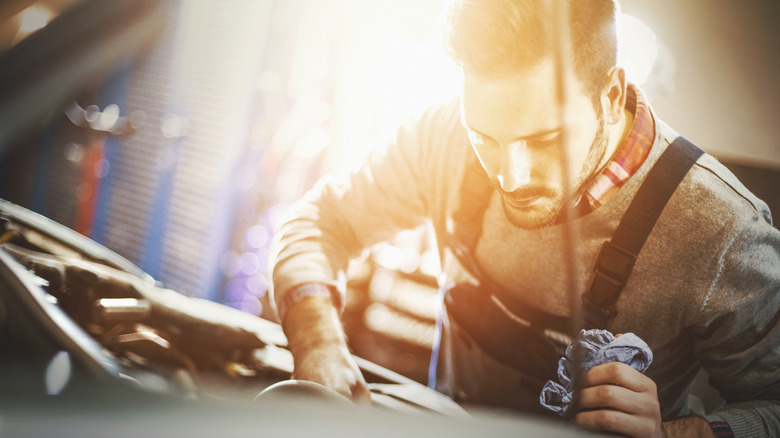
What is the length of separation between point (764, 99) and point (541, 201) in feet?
1.25

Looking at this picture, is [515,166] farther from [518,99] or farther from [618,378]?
[618,378]

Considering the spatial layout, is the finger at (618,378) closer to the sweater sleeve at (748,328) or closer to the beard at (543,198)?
the sweater sleeve at (748,328)

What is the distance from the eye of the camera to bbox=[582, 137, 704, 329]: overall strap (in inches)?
27.1

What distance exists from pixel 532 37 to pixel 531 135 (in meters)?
0.14

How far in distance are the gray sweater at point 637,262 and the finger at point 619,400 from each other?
52 millimetres

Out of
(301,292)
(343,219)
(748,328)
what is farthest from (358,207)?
(748,328)

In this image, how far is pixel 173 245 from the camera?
115 centimetres

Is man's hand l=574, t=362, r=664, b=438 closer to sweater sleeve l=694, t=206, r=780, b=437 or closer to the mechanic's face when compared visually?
sweater sleeve l=694, t=206, r=780, b=437

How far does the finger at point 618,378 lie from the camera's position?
2.36 feet

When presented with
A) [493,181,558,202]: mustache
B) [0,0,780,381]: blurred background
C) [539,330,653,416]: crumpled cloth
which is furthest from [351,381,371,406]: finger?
[493,181,558,202]: mustache

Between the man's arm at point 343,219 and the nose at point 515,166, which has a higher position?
the nose at point 515,166

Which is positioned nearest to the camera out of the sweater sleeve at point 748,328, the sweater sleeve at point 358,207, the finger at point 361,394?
the sweater sleeve at point 748,328

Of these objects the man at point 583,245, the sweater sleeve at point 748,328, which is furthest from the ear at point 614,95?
the sweater sleeve at point 748,328

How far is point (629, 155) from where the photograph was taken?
0.71m
